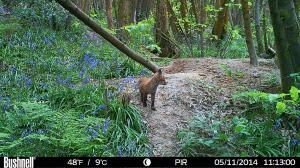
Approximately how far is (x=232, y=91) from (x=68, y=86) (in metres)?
3.41

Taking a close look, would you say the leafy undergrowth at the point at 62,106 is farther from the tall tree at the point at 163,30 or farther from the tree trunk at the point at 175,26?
the tree trunk at the point at 175,26

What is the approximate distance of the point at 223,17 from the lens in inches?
659

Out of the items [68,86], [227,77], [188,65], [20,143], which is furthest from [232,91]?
[20,143]

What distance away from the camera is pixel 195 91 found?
337 inches

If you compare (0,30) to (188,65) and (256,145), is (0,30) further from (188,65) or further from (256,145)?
(256,145)

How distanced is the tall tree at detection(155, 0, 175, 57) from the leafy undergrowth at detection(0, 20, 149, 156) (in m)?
2.97

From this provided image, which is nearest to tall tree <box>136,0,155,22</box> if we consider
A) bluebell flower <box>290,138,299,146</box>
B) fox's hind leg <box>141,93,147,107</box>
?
fox's hind leg <box>141,93,147,107</box>

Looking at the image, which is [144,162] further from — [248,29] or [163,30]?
[163,30]

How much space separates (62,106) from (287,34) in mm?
3886

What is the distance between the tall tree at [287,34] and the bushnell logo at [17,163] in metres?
4.16

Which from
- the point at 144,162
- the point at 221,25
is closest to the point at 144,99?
the point at 144,162

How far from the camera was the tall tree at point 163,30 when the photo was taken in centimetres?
1385

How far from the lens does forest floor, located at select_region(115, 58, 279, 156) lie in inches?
273

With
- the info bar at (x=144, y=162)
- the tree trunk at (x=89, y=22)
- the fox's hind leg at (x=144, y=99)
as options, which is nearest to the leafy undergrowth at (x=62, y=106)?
the fox's hind leg at (x=144, y=99)
